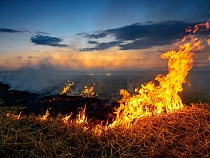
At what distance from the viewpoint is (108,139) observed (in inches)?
174

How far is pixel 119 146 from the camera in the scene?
14.1 feet

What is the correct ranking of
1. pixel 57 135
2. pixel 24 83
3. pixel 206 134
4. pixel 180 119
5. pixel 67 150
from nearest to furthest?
1. pixel 67 150
2. pixel 57 135
3. pixel 206 134
4. pixel 180 119
5. pixel 24 83

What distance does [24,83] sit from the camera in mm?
35906

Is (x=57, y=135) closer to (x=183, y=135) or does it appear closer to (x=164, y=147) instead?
(x=164, y=147)

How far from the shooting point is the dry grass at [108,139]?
3770 millimetres

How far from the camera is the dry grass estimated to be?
3770mm

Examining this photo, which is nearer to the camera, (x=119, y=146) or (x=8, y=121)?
(x=119, y=146)

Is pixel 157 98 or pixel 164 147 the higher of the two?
pixel 157 98

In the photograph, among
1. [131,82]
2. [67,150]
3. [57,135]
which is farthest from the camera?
[131,82]

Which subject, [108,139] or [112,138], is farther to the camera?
[112,138]

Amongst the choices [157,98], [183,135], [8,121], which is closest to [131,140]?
[183,135]

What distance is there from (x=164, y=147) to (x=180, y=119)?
1450 millimetres

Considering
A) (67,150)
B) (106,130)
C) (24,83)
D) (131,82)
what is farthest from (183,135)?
(24,83)

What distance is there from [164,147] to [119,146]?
30.5 inches
